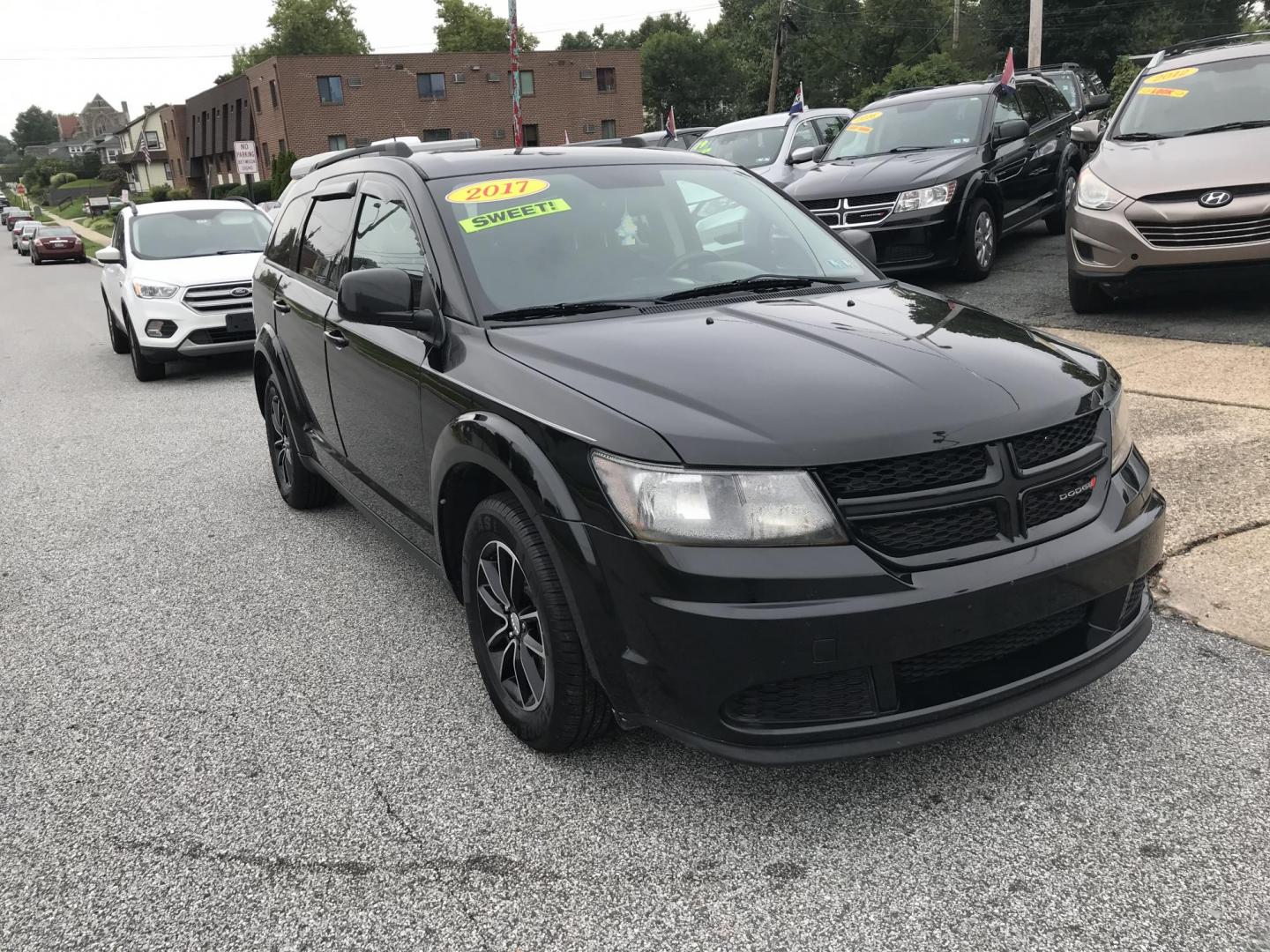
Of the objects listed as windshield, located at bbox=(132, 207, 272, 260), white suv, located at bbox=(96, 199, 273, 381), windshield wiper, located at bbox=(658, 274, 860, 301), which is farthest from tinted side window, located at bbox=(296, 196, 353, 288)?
windshield, located at bbox=(132, 207, 272, 260)

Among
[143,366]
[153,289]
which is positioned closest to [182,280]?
[153,289]

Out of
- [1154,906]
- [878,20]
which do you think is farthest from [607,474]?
[878,20]

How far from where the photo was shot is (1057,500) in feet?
8.89

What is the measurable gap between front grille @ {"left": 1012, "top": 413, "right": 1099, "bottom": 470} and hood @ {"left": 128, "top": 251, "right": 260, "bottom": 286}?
892cm

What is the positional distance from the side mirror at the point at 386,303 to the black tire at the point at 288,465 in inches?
82.0

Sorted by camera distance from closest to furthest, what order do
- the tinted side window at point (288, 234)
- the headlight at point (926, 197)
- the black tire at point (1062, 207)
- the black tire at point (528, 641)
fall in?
the black tire at point (528, 641), the tinted side window at point (288, 234), the headlight at point (926, 197), the black tire at point (1062, 207)

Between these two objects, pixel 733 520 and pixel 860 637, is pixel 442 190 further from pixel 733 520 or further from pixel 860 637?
pixel 860 637

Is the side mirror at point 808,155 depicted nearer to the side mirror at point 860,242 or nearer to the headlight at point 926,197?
the headlight at point 926,197

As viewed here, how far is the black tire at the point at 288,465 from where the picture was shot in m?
5.51

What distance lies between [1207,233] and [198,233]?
9410mm

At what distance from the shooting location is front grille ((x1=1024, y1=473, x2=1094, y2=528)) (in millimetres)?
2633

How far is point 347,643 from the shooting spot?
4.05 metres

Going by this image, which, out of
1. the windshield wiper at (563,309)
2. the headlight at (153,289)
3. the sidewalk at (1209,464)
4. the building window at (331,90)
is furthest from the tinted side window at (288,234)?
the building window at (331,90)

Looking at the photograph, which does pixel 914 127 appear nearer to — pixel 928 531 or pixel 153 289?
pixel 153 289
